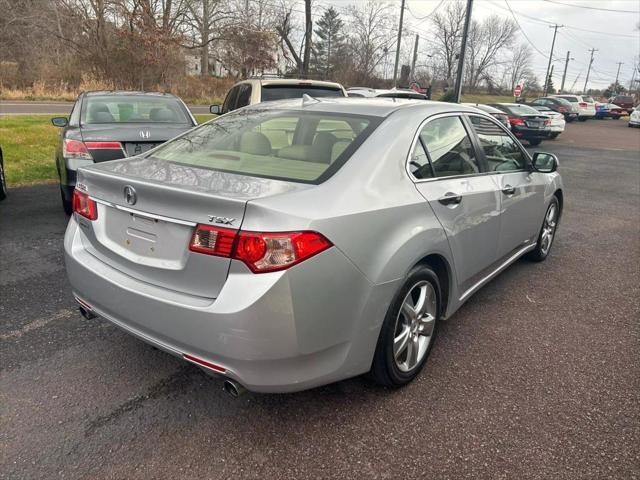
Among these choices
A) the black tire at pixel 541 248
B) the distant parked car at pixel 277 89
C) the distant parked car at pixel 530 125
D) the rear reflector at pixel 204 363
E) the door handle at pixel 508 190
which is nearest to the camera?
the rear reflector at pixel 204 363

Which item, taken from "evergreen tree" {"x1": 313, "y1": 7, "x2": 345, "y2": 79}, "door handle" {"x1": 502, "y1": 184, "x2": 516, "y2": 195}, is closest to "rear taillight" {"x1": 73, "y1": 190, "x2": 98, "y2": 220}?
"door handle" {"x1": 502, "y1": 184, "x2": 516, "y2": 195}

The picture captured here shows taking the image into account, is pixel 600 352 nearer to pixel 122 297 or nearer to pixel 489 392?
pixel 489 392

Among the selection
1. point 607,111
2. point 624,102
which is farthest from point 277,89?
point 624,102

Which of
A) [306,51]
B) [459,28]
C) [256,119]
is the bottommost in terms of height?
[256,119]

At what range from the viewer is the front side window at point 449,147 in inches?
118

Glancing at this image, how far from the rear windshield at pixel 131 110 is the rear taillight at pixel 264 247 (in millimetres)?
4768

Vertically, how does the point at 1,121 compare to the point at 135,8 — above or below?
below

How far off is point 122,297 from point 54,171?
731cm

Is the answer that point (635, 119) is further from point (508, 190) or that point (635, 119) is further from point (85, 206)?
point (85, 206)

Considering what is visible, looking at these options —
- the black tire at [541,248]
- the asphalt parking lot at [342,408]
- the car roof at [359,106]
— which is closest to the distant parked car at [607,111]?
the black tire at [541,248]

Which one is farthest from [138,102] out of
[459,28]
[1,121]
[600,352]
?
[459,28]

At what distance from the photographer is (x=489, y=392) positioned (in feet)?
9.13

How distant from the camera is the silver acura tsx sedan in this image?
2.02 metres

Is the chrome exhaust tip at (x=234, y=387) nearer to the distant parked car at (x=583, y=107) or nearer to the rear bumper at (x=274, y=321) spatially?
the rear bumper at (x=274, y=321)
